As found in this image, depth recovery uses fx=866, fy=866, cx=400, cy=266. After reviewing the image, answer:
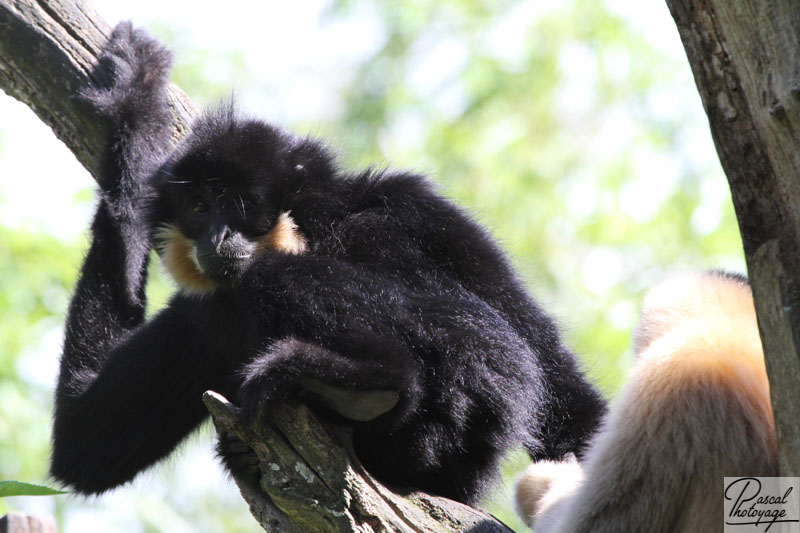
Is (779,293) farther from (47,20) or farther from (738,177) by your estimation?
(47,20)

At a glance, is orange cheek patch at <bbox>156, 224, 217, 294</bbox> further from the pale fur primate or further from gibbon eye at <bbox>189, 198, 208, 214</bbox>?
the pale fur primate

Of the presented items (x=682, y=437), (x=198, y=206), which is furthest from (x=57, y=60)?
(x=682, y=437)

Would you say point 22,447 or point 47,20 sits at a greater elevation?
point 47,20

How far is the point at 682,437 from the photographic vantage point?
327 cm

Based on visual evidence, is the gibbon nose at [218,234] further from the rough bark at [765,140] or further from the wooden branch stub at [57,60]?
the rough bark at [765,140]

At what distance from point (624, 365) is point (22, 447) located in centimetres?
745

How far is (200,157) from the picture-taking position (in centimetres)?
417

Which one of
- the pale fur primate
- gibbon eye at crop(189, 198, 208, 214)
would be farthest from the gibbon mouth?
the pale fur primate

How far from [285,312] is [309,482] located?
70cm

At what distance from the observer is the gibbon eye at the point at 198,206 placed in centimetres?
425

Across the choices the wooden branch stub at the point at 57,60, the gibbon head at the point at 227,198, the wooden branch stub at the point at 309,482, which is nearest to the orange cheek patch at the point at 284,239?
the gibbon head at the point at 227,198

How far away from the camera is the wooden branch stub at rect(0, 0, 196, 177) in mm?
5176

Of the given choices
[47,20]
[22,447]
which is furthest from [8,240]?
[47,20]

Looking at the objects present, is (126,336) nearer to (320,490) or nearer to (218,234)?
(218,234)
